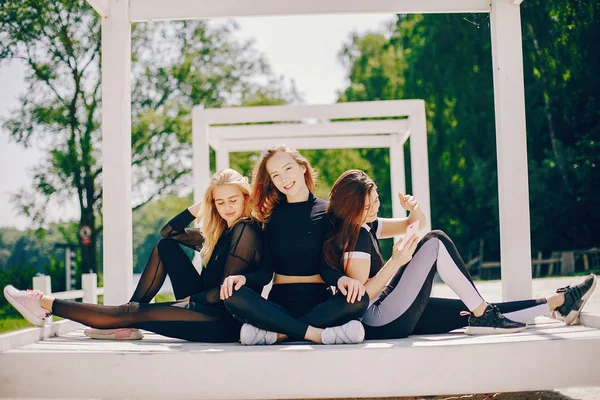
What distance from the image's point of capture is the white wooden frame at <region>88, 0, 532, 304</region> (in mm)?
4441

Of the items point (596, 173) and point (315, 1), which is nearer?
point (315, 1)

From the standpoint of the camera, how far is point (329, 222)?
363 cm

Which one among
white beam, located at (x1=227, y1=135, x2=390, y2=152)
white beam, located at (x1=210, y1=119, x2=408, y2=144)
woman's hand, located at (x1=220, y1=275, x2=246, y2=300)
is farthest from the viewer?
white beam, located at (x1=227, y1=135, x2=390, y2=152)

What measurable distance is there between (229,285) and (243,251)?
296 millimetres

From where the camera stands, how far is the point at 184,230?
4320mm

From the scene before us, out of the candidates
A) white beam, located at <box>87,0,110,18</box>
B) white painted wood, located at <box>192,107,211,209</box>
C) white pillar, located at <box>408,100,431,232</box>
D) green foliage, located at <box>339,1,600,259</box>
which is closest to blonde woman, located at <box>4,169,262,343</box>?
white beam, located at <box>87,0,110,18</box>

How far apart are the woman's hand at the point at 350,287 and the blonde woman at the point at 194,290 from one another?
547mm

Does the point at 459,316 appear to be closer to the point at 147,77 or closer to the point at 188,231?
the point at 188,231

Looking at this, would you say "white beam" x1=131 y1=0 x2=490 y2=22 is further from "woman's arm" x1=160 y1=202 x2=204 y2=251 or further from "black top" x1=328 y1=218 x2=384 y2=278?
"black top" x1=328 y1=218 x2=384 y2=278

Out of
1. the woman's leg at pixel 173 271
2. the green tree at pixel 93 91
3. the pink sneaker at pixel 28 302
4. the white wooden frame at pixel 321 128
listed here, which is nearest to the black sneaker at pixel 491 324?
the woman's leg at pixel 173 271

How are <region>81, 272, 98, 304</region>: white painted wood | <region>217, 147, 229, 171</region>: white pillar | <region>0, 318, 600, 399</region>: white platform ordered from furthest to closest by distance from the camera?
<region>217, 147, 229, 171</region>: white pillar, <region>81, 272, 98, 304</region>: white painted wood, <region>0, 318, 600, 399</region>: white platform

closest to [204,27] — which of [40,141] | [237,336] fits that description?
[40,141]

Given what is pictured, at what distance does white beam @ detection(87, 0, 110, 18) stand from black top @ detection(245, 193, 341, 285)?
2070mm

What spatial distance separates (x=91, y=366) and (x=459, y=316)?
2158 millimetres
